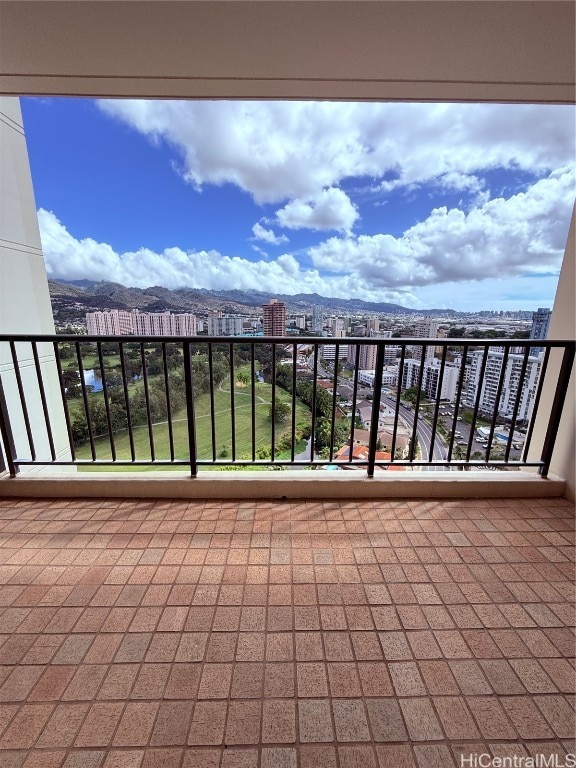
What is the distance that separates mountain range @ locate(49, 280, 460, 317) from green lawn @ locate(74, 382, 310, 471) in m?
0.63

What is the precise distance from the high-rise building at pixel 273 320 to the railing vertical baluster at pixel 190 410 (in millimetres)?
520

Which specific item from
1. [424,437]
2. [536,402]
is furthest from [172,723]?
[536,402]

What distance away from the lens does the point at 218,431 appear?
2166mm

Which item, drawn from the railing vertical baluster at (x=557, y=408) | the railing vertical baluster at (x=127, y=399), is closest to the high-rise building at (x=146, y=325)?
the railing vertical baluster at (x=127, y=399)

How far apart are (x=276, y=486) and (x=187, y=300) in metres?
1.58

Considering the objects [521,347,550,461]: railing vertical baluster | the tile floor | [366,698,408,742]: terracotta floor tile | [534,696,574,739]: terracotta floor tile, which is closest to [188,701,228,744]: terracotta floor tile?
the tile floor

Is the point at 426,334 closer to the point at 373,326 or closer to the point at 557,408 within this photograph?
the point at 373,326

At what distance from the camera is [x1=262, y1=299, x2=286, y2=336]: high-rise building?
1.97 meters

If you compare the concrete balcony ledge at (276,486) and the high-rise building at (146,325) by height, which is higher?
the high-rise building at (146,325)

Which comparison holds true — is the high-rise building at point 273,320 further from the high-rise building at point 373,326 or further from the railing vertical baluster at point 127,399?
the railing vertical baluster at point 127,399

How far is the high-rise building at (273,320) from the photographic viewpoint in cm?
197

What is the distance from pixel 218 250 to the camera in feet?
14.3

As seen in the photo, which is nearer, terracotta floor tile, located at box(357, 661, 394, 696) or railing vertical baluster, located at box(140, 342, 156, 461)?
terracotta floor tile, located at box(357, 661, 394, 696)

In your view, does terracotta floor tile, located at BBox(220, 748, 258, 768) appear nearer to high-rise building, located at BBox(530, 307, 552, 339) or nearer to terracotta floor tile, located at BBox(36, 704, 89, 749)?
terracotta floor tile, located at BBox(36, 704, 89, 749)
